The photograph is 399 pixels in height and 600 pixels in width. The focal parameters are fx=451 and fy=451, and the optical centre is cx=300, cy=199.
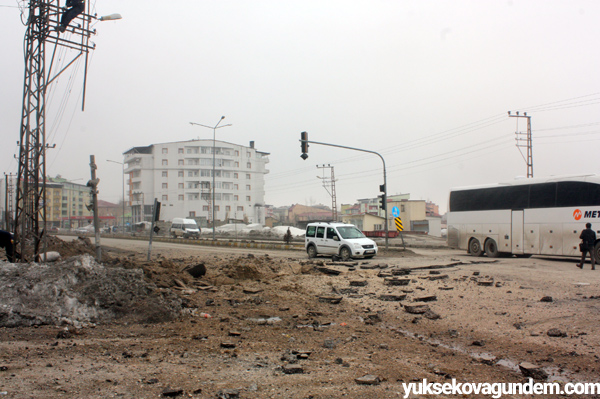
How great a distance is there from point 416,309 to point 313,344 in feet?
Result: 10.7

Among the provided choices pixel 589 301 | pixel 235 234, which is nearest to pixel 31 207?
pixel 589 301

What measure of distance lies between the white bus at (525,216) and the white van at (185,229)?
3454cm

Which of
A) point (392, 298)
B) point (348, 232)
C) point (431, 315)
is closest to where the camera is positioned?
point (431, 315)

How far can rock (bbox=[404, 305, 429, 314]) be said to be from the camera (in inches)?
355

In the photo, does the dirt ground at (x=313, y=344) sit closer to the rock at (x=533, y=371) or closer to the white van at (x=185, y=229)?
the rock at (x=533, y=371)

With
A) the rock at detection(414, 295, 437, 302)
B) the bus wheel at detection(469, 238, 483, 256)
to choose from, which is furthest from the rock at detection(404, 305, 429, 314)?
the bus wheel at detection(469, 238, 483, 256)

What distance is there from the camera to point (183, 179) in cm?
9962

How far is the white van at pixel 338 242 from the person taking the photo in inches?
844

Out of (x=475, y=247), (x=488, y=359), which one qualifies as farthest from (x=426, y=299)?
(x=475, y=247)

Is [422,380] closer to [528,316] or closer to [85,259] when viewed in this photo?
[528,316]

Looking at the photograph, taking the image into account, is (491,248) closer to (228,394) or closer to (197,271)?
(197,271)

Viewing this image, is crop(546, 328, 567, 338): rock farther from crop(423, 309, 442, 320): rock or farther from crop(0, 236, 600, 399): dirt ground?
crop(423, 309, 442, 320): rock

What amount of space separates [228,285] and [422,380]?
27.2ft

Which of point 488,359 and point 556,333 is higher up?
point 556,333
